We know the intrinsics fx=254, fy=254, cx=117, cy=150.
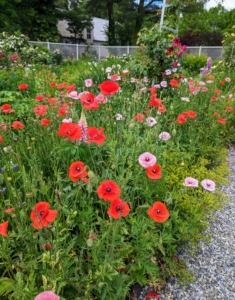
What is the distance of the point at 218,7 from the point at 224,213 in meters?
40.7

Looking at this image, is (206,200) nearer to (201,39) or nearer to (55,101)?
(55,101)

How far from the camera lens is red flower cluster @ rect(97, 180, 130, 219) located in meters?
0.98

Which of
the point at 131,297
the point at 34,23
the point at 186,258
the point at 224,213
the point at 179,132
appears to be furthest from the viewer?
the point at 34,23

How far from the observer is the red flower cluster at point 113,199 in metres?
0.98

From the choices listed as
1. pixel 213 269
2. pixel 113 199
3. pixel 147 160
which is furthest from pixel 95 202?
pixel 213 269

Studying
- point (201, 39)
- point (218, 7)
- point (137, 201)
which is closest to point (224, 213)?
point (137, 201)

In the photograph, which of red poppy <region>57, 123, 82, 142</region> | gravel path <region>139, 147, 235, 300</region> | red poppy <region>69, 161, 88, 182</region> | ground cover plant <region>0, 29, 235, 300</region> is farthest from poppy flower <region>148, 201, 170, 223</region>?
gravel path <region>139, 147, 235, 300</region>

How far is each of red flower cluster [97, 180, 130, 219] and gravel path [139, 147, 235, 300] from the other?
0.80m

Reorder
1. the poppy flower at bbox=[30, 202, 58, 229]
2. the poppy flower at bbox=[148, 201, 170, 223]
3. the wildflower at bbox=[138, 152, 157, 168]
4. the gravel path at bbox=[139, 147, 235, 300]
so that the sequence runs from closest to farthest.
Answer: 1. the poppy flower at bbox=[30, 202, 58, 229]
2. the poppy flower at bbox=[148, 201, 170, 223]
3. the wildflower at bbox=[138, 152, 157, 168]
4. the gravel path at bbox=[139, 147, 235, 300]

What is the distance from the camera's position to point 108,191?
1053 mm

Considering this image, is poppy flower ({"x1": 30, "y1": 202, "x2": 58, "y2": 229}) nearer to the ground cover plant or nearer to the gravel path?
the ground cover plant

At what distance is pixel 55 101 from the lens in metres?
2.39

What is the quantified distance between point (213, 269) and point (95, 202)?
0.94 metres

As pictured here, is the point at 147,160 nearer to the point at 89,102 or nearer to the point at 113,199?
the point at 113,199
